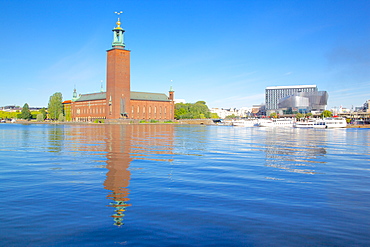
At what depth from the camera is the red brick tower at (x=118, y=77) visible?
123125 millimetres

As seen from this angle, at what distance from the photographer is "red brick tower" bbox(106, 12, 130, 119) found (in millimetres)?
123125

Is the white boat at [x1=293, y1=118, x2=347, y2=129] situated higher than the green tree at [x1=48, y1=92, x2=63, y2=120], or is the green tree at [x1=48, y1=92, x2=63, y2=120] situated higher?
the green tree at [x1=48, y1=92, x2=63, y2=120]

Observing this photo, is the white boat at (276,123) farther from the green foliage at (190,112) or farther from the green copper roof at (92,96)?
the green copper roof at (92,96)

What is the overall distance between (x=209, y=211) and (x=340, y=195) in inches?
161

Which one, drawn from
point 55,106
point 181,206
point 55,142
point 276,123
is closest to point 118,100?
point 55,106

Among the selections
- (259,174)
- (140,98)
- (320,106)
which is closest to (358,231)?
(259,174)

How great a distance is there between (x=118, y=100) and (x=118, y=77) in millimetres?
8534

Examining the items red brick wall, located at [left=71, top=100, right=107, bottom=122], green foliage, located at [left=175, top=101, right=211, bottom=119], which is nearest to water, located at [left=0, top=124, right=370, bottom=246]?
red brick wall, located at [left=71, top=100, right=107, bottom=122]

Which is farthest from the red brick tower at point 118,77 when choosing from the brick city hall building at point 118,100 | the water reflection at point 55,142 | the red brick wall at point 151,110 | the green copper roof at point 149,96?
the water reflection at point 55,142

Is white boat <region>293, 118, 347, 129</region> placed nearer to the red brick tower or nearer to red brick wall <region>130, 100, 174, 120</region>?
the red brick tower

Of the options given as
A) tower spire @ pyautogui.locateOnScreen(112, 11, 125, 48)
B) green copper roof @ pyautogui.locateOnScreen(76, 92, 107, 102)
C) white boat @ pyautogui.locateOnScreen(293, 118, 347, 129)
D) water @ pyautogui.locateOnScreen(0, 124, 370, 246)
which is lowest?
water @ pyautogui.locateOnScreen(0, 124, 370, 246)

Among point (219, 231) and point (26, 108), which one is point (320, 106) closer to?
point (26, 108)

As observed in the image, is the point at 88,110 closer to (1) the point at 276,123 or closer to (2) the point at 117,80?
(2) the point at 117,80

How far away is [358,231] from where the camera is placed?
624 cm
